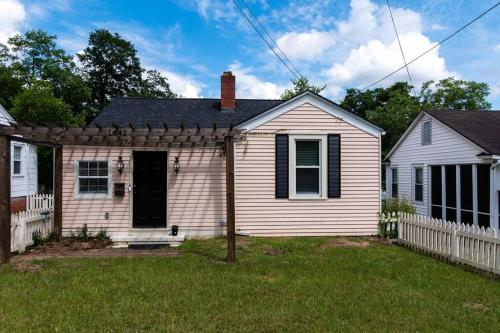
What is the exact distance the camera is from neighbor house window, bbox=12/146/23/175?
15.8 m

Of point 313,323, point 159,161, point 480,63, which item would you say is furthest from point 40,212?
point 480,63

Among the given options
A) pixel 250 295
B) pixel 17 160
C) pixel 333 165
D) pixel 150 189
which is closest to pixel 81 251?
pixel 150 189

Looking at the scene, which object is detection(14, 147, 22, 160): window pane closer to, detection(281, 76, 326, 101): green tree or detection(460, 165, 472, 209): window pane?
detection(460, 165, 472, 209): window pane

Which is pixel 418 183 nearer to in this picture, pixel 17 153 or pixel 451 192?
pixel 451 192

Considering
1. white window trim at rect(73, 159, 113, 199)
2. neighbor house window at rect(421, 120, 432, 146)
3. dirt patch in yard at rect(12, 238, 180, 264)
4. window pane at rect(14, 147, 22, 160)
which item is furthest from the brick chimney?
window pane at rect(14, 147, 22, 160)

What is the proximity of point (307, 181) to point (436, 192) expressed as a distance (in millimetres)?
6927

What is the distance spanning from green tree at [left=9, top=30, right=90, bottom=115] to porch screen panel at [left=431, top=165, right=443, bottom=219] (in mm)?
26593

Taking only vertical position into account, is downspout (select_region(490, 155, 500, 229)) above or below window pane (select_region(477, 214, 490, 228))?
above

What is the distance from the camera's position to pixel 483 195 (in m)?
11.6

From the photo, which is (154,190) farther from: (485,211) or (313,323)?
(485,211)

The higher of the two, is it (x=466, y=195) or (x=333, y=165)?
(x=333, y=165)

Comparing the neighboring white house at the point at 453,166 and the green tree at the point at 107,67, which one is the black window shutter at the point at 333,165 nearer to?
the neighboring white house at the point at 453,166

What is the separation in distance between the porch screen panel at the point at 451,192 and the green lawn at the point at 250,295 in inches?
262

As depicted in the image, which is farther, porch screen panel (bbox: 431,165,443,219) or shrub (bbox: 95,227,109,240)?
porch screen panel (bbox: 431,165,443,219)
